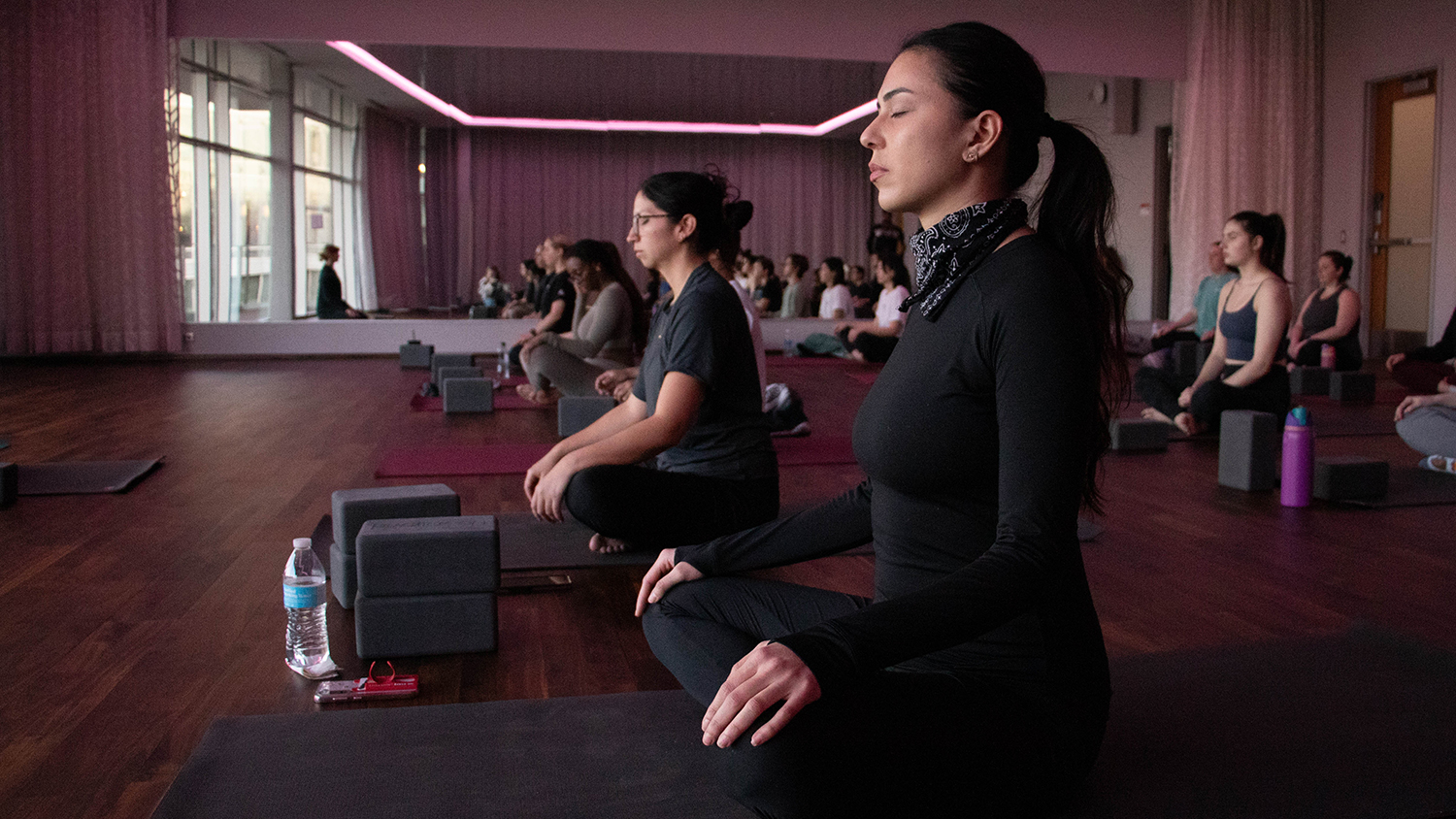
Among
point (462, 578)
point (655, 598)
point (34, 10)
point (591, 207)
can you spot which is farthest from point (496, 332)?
point (655, 598)

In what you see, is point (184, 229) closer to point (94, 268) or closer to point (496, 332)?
point (94, 268)

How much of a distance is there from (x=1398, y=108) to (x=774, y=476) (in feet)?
27.7

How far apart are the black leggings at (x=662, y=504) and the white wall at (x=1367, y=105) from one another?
25.0 ft

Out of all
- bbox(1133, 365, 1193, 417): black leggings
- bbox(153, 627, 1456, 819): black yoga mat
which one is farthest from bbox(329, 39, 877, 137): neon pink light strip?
bbox(153, 627, 1456, 819): black yoga mat

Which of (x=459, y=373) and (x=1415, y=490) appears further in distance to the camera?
(x=459, y=373)

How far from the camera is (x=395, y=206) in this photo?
12.2 m

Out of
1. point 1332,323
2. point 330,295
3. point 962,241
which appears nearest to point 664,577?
point 962,241

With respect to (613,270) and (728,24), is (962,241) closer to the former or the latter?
(613,270)

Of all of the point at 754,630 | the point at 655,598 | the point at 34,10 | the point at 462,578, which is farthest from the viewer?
the point at 34,10

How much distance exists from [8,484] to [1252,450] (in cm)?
392

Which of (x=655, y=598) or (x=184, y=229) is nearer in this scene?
(x=655, y=598)

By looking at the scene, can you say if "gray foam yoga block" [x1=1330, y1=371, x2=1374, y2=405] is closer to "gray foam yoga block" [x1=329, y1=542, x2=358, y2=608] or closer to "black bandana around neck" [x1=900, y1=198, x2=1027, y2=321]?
"gray foam yoga block" [x1=329, y1=542, x2=358, y2=608]

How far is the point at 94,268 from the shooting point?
890cm

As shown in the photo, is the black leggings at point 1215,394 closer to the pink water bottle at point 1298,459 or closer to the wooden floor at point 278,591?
the wooden floor at point 278,591
